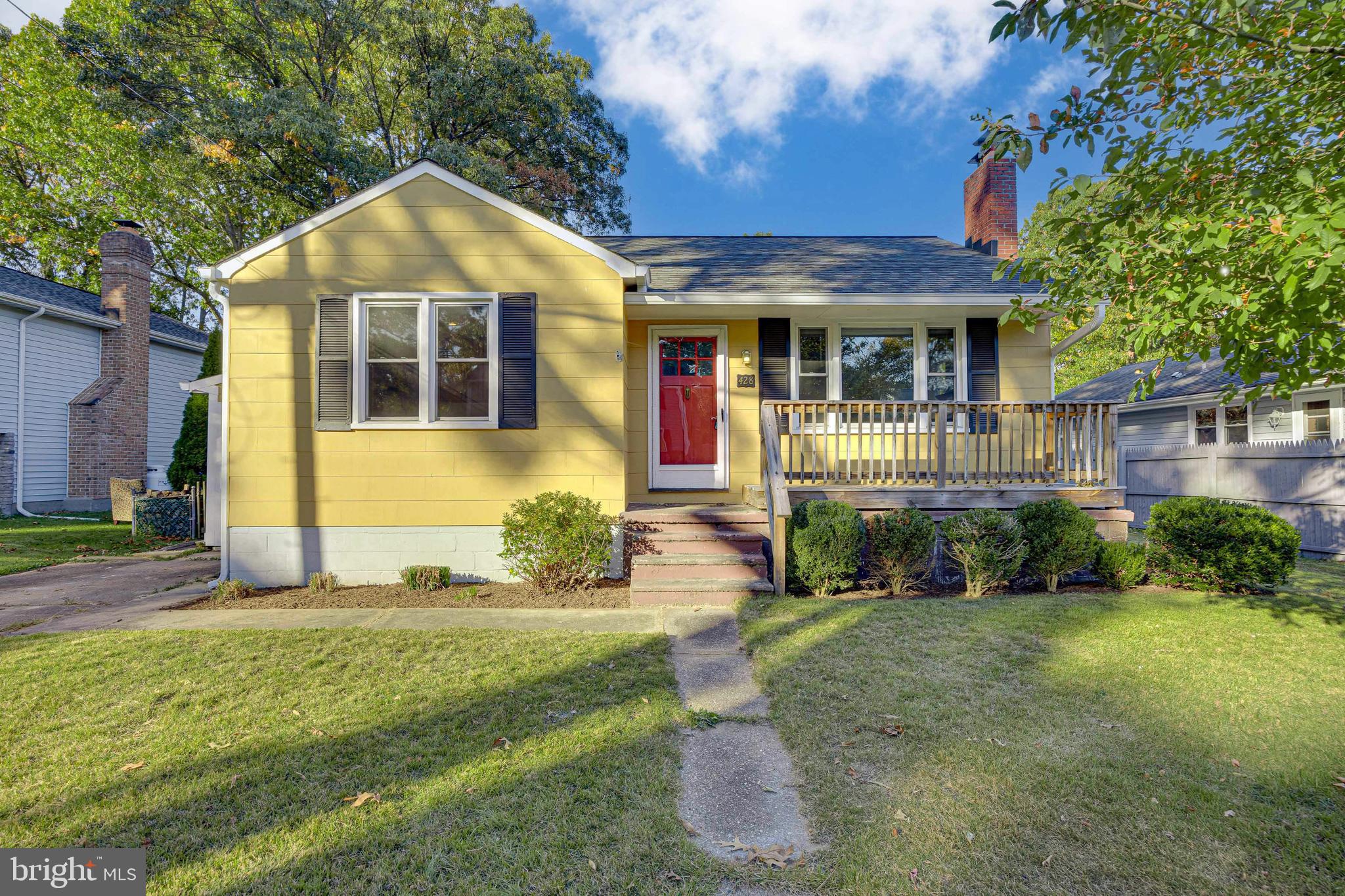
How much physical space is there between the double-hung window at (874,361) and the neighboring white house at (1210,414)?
13.6 ft

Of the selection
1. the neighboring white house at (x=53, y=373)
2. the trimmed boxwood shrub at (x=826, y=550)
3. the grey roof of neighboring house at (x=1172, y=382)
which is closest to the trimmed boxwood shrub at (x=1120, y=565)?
the trimmed boxwood shrub at (x=826, y=550)

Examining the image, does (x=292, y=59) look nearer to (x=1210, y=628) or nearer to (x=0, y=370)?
(x=0, y=370)

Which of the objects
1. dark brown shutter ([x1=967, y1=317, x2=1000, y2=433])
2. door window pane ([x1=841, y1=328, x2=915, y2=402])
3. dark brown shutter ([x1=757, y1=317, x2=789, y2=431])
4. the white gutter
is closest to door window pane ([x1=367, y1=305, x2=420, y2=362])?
the white gutter

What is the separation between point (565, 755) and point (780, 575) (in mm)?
3414

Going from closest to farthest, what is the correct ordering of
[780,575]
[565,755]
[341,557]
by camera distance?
1. [565,755]
2. [780,575]
3. [341,557]

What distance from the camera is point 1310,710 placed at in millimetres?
3326

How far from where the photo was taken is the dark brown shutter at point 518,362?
6617 mm

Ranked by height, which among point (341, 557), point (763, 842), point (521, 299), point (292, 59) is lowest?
point (763, 842)

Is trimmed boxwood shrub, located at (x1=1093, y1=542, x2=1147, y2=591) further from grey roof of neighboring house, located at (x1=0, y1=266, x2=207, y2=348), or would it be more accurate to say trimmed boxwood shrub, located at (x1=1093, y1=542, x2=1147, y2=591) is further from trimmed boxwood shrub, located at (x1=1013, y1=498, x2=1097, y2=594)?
grey roof of neighboring house, located at (x1=0, y1=266, x2=207, y2=348)

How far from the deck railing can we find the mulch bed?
183cm

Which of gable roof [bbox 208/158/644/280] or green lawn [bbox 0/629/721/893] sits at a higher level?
gable roof [bbox 208/158/644/280]

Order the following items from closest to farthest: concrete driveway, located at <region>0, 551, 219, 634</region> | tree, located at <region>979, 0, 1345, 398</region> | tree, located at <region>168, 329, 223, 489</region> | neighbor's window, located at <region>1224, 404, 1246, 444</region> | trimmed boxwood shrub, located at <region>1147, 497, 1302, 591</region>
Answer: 1. tree, located at <region>979, 0, 1345, 398</region>
2. concrete driveway, located at <region>0, 551, 219, 634</region>
3. trimmed boxwood shrub, located at <region>1147, 497, 1302, 591</region>
4. tree, located at <region>168, 329, 223, 489</region>
5. neighbor's window, located at <region>1224, 404, 1246, 444</region>

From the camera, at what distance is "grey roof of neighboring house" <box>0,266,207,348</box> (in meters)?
12.9

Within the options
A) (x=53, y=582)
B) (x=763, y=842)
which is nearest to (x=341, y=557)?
(x=53, y=582)
